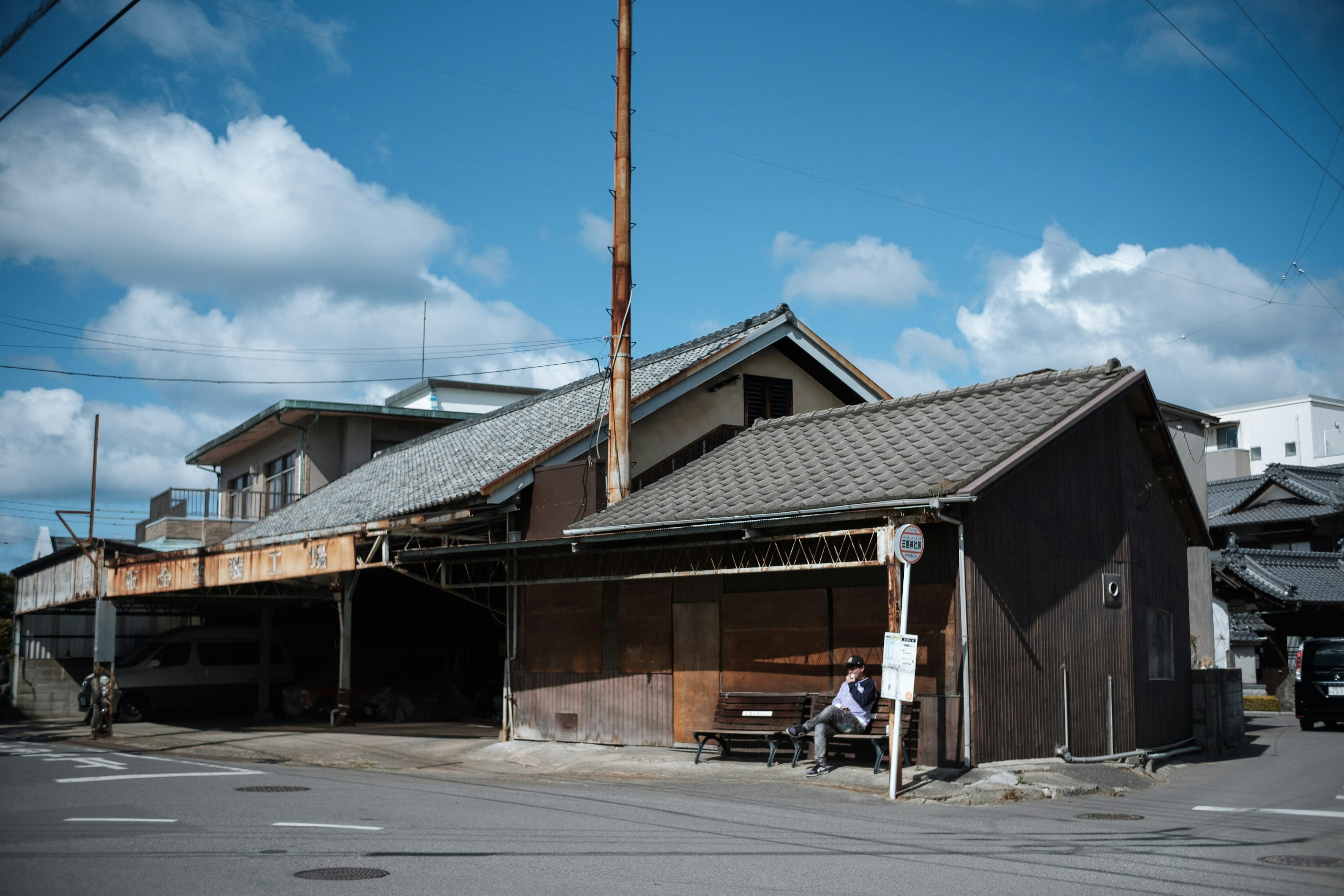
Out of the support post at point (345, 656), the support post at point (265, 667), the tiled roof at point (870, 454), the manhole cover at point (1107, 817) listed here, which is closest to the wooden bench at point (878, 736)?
the manhole cover at point (1107, 817)

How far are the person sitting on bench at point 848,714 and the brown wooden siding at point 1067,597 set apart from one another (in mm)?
1251

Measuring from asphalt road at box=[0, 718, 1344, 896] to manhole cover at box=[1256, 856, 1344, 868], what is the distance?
80 mm

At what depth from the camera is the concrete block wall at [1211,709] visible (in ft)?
61.1

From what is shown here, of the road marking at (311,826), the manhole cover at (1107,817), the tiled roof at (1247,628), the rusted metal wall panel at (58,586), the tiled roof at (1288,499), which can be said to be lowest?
the manhole cover at (1107,817)

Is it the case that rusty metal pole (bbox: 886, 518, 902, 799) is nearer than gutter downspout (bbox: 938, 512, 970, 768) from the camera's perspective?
Yes

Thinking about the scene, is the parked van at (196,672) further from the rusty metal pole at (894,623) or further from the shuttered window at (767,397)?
the rusty metal pole at (894,623)

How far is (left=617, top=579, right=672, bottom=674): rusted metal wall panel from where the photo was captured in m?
17.3

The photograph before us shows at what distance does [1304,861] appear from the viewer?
338 inches

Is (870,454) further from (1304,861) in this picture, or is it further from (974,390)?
(1304,861)

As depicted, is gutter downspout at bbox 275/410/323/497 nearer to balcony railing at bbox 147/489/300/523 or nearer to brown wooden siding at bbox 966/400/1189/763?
balcony railing at bbox 147/489/300/523

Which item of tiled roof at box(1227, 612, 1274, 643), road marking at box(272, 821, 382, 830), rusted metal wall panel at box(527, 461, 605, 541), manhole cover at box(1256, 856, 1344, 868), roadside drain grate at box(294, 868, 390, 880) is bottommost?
road marking at box(272, 821, 382, 830)

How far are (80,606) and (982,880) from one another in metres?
34.0

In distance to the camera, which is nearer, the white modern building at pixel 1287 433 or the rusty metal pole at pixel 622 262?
the rusty metal pole at pixel 622 262

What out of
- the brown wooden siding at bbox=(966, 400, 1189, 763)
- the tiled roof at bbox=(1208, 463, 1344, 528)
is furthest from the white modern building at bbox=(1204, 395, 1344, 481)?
the brown wooden siding at bbox=(966, 400, 1189, 763)
